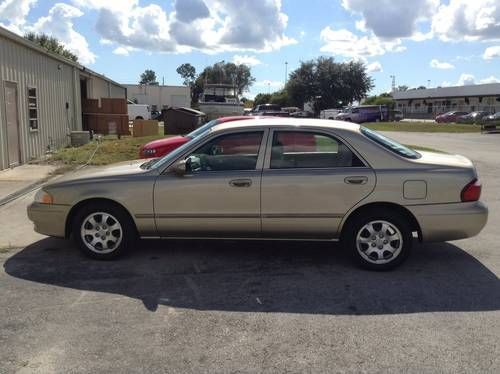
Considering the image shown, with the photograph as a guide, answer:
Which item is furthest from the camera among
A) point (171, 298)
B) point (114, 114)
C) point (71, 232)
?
point (114, 114)

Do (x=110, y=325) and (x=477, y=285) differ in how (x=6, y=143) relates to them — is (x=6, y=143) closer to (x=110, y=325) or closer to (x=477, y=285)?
(x=110, y=325)

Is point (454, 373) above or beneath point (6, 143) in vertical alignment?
beneath

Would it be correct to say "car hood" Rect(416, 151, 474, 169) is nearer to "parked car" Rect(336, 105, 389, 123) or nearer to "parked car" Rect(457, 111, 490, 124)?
"parked car" Rect(336, 105, 389, 123)

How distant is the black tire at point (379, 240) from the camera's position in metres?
5.28

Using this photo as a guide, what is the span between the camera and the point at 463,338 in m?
3.93

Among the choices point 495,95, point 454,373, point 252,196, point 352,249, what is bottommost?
point 454,373

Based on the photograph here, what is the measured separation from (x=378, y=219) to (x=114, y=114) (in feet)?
70.7

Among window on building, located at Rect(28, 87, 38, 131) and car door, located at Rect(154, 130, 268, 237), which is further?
window on building, located at Rect(28, 87, 38, 131)

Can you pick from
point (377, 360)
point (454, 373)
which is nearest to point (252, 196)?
point (377, 360)

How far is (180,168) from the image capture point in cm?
541

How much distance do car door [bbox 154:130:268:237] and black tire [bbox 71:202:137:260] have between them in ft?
1.16

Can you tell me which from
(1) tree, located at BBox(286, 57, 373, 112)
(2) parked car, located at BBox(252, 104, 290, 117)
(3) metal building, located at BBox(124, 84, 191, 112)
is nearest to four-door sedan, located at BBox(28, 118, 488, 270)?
(2) parked car, located at BBox(252, 104, 290, 117)

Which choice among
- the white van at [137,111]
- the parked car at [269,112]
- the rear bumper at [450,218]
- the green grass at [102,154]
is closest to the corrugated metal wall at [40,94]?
the green grass at [102,154]

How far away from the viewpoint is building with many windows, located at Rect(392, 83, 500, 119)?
65938mm
